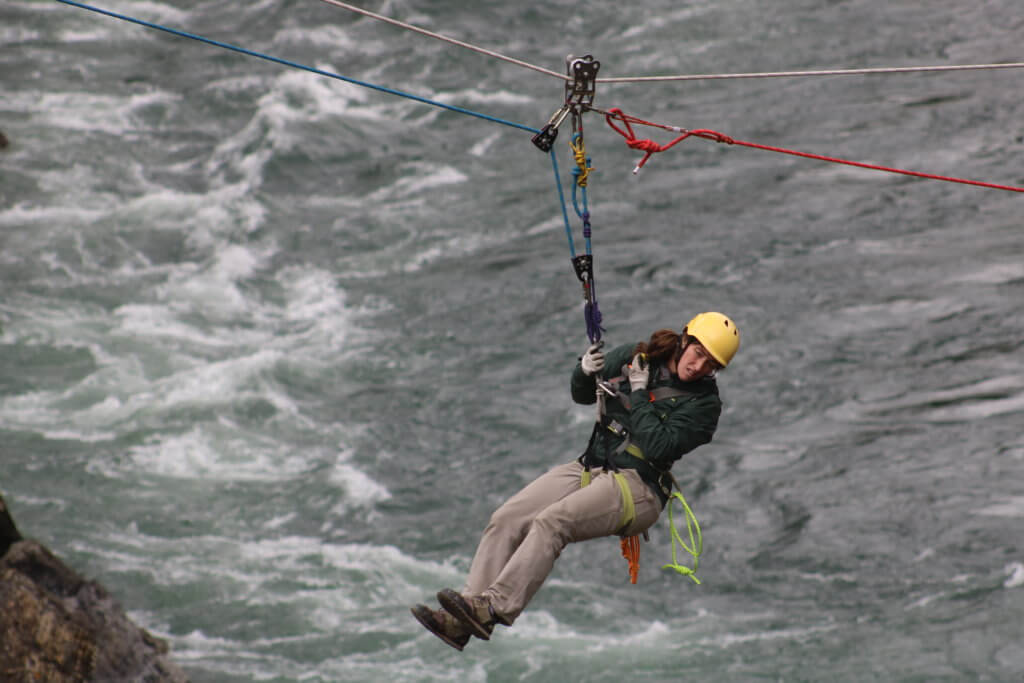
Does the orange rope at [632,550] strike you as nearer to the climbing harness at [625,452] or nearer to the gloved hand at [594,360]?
the climbing harness at [625,452]

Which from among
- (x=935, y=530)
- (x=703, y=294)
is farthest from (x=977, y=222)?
(x=935, y=530)

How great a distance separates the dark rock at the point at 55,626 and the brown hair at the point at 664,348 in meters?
5.39

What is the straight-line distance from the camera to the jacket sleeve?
6668 millimetres

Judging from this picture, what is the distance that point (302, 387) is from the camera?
18781 millimetres

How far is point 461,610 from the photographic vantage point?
625cm

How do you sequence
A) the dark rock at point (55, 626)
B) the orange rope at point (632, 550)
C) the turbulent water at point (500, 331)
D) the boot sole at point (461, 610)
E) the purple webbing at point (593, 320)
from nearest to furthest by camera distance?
the boot sole at point (461, 610), the purple webbing at point (593, 320), the orange rope at point (632, 550), the dark rock at point (55, 626), the turbulent water at point (500, 331)

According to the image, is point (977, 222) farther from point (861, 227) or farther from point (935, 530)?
point (935, 530)

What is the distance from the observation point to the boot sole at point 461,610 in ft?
20.5

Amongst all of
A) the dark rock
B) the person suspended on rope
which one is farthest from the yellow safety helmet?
the dark rock

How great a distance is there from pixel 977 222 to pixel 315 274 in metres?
10.3

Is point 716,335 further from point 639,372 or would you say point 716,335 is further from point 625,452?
point 625,452

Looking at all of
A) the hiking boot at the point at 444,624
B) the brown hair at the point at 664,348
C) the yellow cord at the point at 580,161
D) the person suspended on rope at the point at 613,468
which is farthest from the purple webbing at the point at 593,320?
the hiking boot at the point at 444,624

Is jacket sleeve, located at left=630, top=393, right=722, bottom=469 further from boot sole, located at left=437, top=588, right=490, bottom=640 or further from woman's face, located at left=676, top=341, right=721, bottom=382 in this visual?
boot sole, located at left=437, top=588, right=490, bottom=640

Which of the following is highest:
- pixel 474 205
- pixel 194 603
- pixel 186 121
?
pixel 186 121
